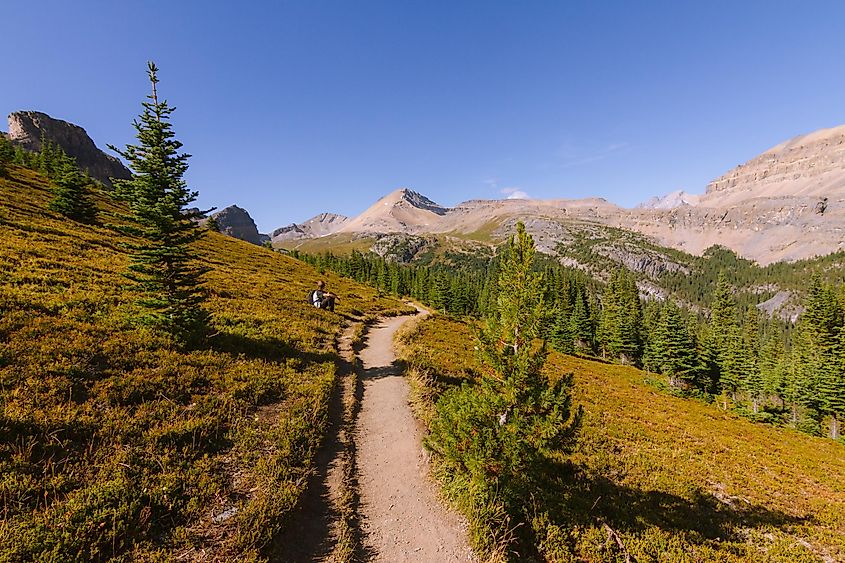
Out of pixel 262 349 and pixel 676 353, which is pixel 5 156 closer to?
pixel 262 349

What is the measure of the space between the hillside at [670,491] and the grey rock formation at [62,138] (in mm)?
209946

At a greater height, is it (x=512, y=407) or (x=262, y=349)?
(x=512, y=407)

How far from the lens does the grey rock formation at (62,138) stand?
164125 millimetres

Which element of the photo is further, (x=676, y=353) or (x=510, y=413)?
(x=676, y=353)

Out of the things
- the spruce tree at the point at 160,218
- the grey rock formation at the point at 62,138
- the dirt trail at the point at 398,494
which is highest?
the grey rock formation at the point at 62,138

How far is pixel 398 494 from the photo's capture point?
34.3ft

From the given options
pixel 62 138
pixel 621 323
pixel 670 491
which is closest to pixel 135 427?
pixel 670 491

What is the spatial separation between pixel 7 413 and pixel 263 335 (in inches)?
486

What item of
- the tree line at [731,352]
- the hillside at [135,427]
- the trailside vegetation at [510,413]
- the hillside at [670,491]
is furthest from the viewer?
the tree line at [731,352]

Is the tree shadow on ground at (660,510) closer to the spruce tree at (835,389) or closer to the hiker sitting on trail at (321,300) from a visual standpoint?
the hiker sitting on trail at (321,300)

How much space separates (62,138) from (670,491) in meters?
265

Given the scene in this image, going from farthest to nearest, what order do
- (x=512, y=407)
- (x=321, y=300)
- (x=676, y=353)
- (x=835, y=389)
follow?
(x=676, y=353) → (x=835, y=389) → (x=321, y=300) → (x=512, y=407)

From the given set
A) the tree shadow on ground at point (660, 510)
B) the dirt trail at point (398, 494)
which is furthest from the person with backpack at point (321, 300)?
the tree shadow on ground at point (660, 510)

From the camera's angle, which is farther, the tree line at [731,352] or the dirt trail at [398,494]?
the tree line at [731,352]
